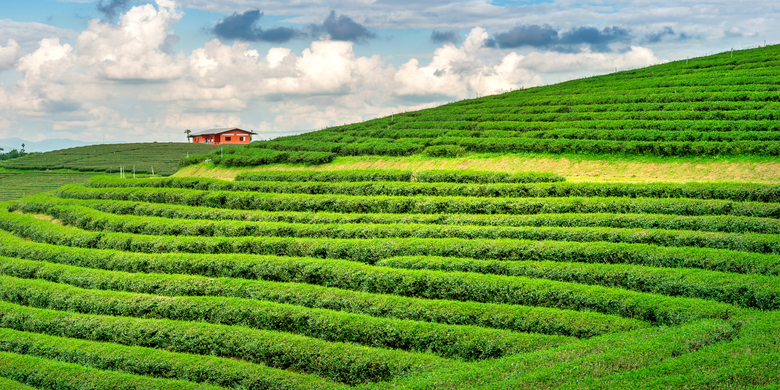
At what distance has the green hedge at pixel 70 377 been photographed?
542 inches

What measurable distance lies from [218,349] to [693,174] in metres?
25.6

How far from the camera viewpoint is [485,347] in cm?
1337

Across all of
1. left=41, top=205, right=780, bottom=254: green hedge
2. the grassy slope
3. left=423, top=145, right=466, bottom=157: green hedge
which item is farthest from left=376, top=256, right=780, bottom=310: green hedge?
left=423, top=145, right=466, bottom=157: green hedge

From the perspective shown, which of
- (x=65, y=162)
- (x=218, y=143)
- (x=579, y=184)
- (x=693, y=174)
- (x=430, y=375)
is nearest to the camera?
(x=430, y=375)

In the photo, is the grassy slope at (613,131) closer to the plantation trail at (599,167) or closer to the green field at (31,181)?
the plantation trail at (599,167)

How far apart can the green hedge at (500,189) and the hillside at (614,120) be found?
287 inches

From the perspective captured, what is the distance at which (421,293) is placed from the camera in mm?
17125

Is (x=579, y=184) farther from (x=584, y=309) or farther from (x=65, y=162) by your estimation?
(x=65, y=162)

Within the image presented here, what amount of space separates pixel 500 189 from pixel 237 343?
51.8 feet

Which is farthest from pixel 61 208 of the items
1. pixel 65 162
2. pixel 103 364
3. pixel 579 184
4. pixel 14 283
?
pixel 65 162

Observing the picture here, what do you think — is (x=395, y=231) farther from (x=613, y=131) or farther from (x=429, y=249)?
(x=613, y=131)

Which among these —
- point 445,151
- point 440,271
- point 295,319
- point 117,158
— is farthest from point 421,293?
point 117,158

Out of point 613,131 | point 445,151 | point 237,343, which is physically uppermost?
point 613,131

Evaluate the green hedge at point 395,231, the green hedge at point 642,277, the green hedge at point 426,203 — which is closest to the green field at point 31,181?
the green hedge at point 426,203
